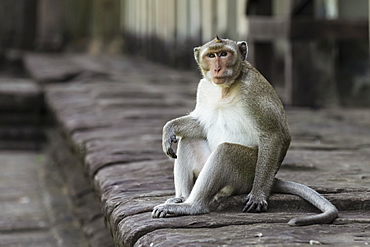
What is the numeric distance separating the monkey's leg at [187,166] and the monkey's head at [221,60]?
1.04 feet

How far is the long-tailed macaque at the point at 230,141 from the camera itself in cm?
296

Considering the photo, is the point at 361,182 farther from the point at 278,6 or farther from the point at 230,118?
the point at 278,6

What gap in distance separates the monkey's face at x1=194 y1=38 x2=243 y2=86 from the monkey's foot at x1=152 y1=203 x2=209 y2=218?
0.48 meters

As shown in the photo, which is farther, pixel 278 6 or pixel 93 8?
pixel 93 8

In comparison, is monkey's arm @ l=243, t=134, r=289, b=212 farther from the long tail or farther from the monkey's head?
the monkey's head

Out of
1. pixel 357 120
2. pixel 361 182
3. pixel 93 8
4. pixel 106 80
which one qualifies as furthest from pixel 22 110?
pixel 93 8

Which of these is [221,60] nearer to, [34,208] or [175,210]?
[175,210]

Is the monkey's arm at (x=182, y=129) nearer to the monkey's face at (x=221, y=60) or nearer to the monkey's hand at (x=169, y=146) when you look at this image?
Result: the monkey's hand at (x=169, y=146)

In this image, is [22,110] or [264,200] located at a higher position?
[264,200]

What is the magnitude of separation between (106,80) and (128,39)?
8.25 meters

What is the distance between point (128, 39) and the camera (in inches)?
710

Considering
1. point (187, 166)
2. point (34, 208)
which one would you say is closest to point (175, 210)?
point (187, 166)

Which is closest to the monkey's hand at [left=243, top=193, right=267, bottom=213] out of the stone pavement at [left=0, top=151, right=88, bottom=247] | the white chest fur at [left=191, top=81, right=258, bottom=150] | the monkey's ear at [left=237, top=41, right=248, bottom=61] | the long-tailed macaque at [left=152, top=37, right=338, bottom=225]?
the long-tailed macaque at [left=152, top=37, right=338, bottom=225]

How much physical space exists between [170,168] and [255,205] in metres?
1.19
